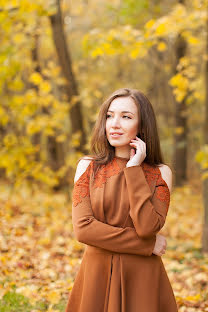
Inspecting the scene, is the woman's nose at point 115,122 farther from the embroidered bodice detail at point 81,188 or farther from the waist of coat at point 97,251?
the waist of coat at point 97,251

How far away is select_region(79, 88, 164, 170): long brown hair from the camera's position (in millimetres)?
2424

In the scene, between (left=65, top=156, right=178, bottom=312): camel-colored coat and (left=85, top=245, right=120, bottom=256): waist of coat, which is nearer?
(left=65, top=156, right=178, bottom=312): camel-colored coat

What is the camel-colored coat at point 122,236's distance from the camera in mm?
2193

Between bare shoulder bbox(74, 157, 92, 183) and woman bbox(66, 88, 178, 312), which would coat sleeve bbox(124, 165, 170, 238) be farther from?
bare shoulder bbox(74, 157, 92, 183)

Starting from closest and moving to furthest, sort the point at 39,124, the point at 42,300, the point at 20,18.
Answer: the point at 42,300 → the point at 20,18 → the point at 39,124

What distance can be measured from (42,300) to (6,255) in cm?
130

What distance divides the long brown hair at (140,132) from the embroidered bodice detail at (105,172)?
4cm

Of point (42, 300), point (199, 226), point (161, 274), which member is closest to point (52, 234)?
point (42, 300)

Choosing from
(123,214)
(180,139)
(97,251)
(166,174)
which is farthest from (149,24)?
(180,139)

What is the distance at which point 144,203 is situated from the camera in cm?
216

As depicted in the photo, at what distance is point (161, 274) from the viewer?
2.36 meters


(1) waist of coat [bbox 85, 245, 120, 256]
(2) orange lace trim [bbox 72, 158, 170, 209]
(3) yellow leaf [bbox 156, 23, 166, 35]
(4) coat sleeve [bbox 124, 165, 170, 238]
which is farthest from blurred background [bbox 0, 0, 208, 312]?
(4) coat sleeve [bbox 124, 165, 170, 238]

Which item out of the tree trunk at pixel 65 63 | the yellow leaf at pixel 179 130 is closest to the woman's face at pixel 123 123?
the tree trunk at pixel 65 63

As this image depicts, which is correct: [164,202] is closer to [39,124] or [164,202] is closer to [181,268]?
[181,268]
